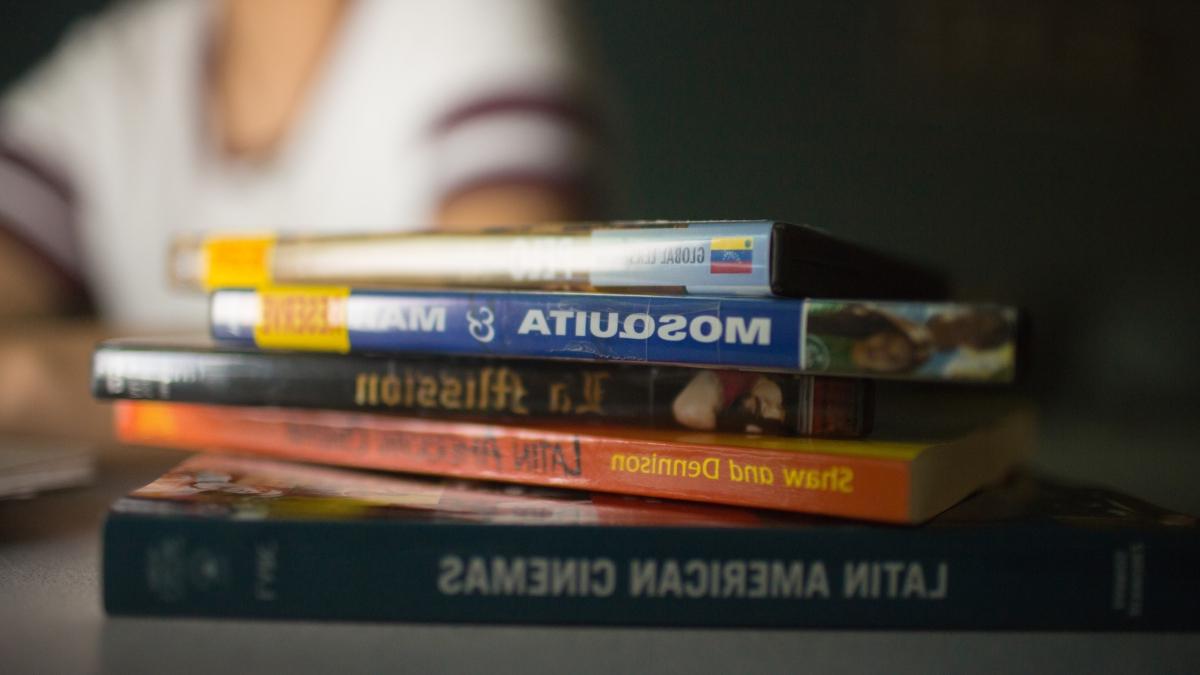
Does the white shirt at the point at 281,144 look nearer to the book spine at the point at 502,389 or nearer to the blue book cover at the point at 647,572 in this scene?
the book spine at the point at 502,389

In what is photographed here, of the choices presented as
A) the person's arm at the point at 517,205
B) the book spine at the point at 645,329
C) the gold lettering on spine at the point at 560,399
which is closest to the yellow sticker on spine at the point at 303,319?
the book spine at the point at 645,329

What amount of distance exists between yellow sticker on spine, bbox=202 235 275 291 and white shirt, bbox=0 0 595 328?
0.26 meters

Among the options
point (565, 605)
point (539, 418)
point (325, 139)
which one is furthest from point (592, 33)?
point (565, 605)

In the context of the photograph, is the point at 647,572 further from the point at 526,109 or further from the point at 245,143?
the point at 245,143

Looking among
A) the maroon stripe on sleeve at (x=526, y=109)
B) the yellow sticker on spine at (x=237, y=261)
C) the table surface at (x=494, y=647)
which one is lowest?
the table surface at (x=494, y=647)

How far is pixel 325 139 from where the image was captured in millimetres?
868

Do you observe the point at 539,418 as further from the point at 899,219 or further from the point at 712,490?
the point at 899,219

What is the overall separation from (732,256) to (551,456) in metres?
0.16

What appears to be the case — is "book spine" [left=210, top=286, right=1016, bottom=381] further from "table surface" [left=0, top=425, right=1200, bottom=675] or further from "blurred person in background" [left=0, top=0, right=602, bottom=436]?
"blurred person in background" [left=0, top=0, right=602, bottom=436]

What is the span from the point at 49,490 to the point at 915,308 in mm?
641

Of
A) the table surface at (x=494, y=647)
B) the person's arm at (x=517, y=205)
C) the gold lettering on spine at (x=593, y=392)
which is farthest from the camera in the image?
the person's arm at (x=517, y=205)

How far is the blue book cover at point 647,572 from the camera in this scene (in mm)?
424

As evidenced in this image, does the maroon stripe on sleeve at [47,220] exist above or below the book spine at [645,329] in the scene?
above

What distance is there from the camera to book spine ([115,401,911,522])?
17.1 inches
